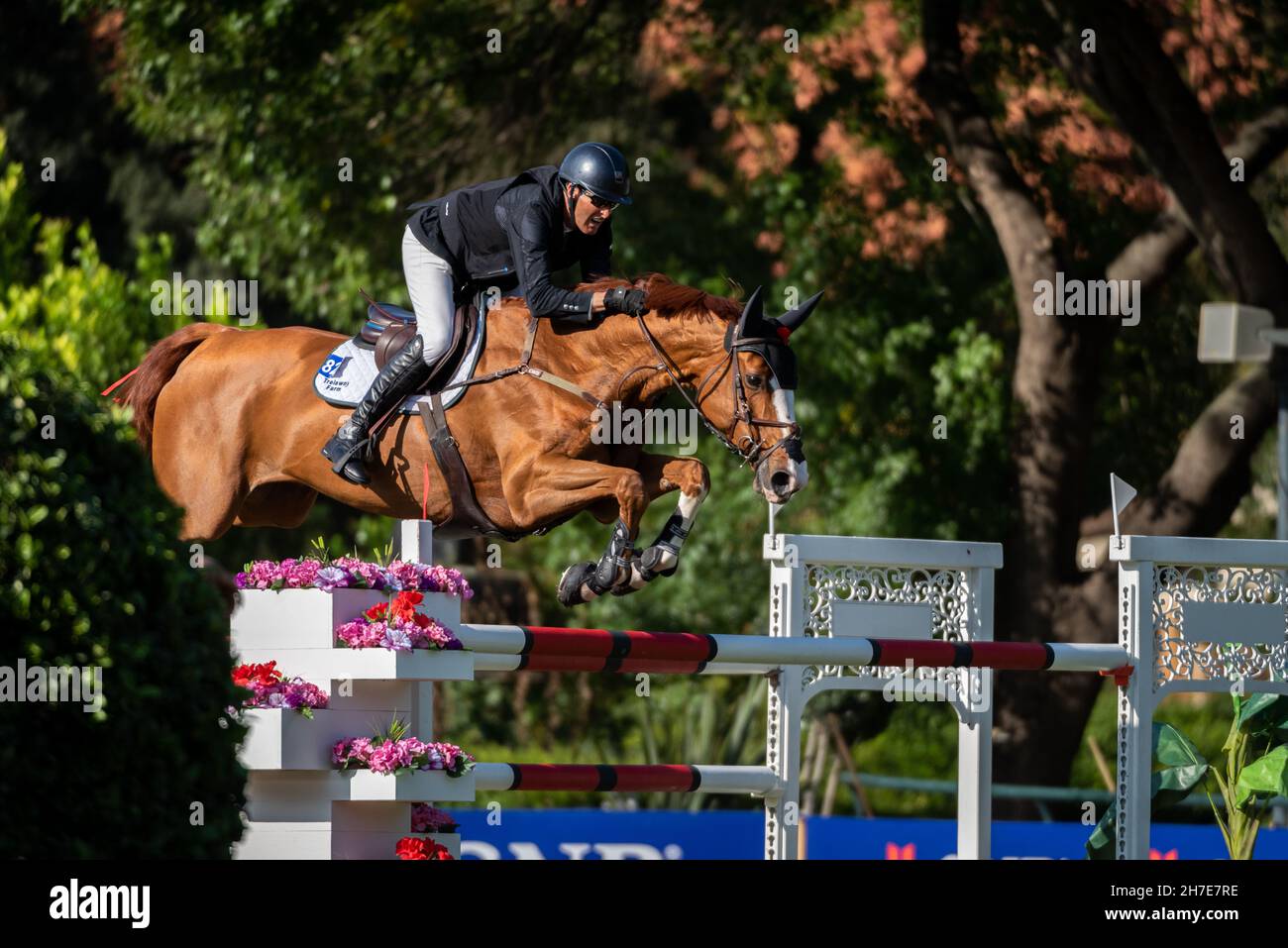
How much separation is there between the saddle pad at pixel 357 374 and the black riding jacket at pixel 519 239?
22 centimetres

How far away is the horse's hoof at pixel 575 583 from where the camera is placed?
5816 millimetres

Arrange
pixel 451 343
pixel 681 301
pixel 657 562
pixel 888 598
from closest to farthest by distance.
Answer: pixel 657 562
pixel 681 301
pixel 451 343
pixel 888 598

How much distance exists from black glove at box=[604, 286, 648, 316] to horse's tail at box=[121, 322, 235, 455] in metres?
2.08

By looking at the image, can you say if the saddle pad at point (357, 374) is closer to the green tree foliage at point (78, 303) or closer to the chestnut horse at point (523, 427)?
the chestnut horse at point (523, 427)

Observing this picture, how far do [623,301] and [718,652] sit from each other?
132cm

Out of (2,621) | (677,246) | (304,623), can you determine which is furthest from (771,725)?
(677,246)

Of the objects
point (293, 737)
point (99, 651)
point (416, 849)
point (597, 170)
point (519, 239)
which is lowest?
point (416, 849)

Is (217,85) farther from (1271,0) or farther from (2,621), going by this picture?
(2,621)

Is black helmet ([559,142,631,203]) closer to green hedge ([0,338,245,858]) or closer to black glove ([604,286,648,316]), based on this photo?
black glove ([604,286,648,316])

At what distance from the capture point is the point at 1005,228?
11352mm

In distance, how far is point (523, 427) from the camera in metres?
6.22

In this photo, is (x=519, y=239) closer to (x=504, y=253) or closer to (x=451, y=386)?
(x=504, y=253)
